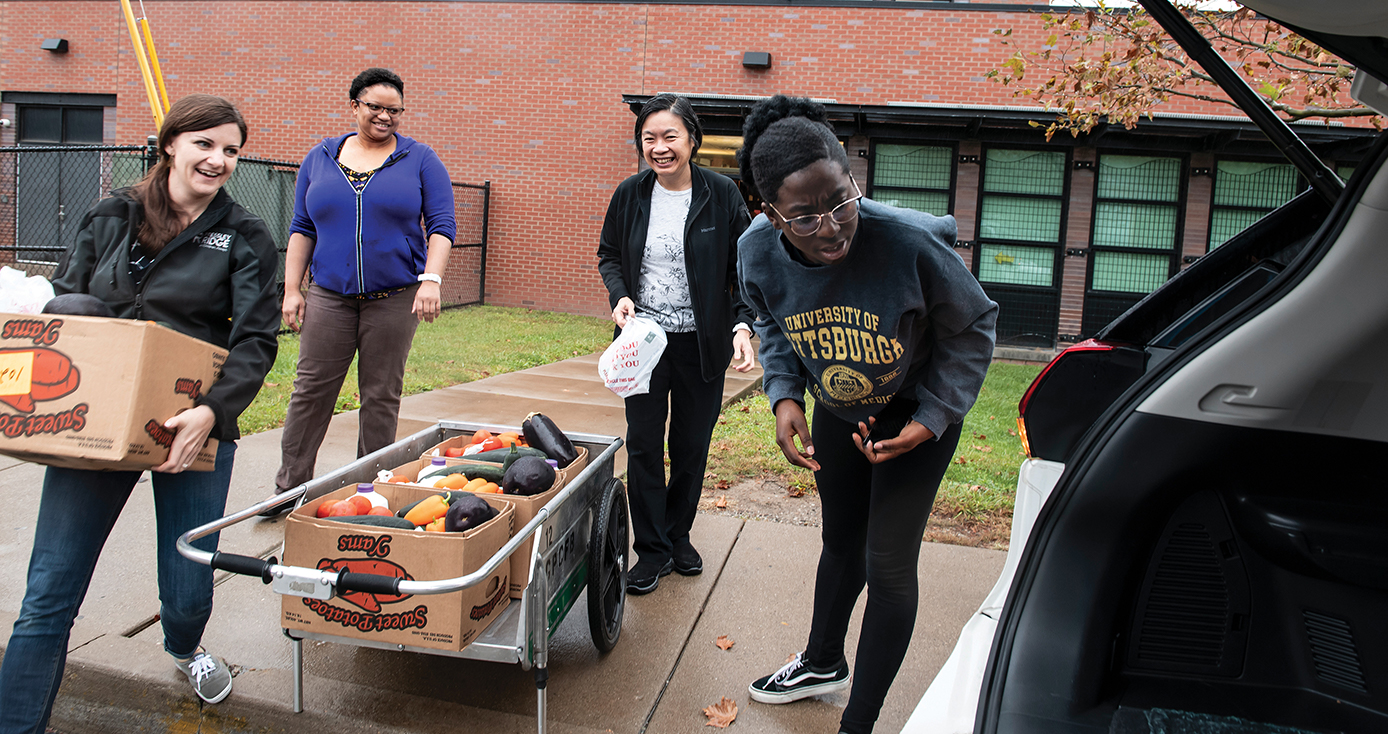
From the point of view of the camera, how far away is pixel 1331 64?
469 centimetres

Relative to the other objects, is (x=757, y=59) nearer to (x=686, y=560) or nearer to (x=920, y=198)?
(x=920, y=198)

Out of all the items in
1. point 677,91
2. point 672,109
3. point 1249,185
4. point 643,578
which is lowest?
point 643,578

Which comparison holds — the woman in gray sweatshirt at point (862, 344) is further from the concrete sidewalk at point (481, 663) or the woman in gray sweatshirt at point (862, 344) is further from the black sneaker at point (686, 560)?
the black sneaker at point (686, 560)

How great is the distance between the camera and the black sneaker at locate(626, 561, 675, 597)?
3.74 metres

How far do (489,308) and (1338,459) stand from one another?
1441 centimetres

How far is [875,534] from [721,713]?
91 cm

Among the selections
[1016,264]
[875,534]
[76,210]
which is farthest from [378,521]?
[76,210]

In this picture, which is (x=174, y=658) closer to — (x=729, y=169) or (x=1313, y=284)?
(x=1313, y=284)

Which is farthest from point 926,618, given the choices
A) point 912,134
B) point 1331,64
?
point 912,134

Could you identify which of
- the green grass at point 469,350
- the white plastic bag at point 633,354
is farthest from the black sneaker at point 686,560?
the green grass at point 469,350

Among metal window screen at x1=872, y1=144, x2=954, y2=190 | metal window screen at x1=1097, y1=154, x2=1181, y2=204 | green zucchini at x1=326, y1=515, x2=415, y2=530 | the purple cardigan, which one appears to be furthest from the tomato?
metal window screen at x1=1097, y1=154, x2=1181, y2=204

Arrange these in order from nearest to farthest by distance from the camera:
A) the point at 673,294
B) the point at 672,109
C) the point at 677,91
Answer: the point at 672,109 < the point at 673,294 < the point at 677,91

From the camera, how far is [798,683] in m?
2.91

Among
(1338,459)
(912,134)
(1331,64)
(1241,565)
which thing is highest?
(912,134)
